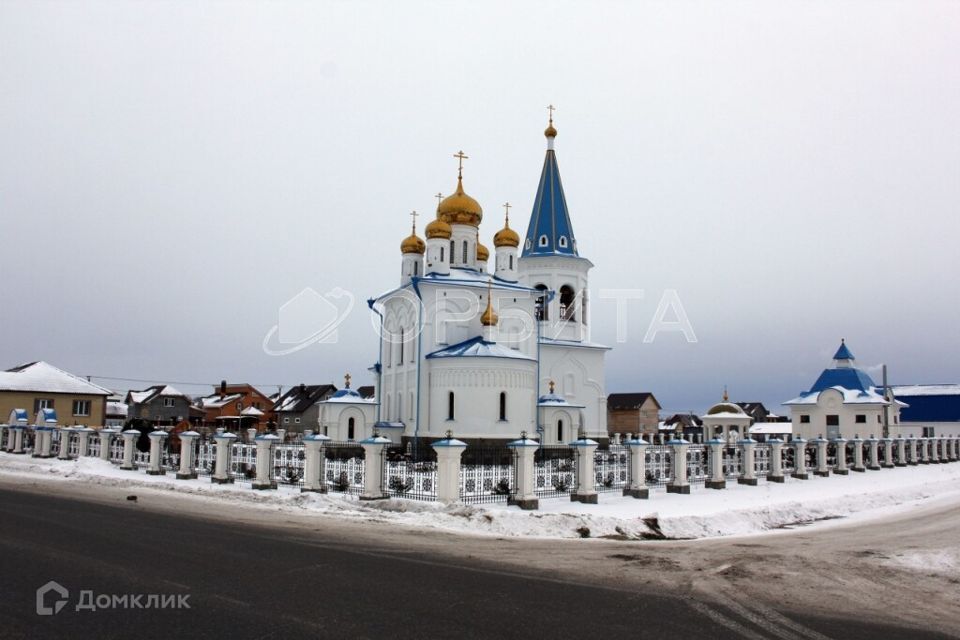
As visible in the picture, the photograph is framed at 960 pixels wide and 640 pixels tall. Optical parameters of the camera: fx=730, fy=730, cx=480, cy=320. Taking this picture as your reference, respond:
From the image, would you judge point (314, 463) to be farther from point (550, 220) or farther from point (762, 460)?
point (550, 220)

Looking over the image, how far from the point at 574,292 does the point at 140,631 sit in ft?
102

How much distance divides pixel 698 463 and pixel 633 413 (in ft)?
157

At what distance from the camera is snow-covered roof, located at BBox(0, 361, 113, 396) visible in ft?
128

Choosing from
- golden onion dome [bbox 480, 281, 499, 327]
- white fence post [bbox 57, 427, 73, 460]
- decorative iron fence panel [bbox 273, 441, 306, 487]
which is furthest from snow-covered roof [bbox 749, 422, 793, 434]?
white fence post [bbox 57, 427, 73, 460]

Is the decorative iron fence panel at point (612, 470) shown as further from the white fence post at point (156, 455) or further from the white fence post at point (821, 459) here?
the white fence post at point (156, 455)

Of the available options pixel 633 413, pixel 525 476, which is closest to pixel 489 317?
pixel 525 476

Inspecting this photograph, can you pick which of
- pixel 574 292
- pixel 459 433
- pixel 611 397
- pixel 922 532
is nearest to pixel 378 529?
pixel 922 532

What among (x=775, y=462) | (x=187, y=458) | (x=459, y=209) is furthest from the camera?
(x=459, y=209)

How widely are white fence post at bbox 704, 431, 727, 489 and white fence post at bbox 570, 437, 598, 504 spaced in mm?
4977

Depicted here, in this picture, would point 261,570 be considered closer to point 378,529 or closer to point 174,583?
point 174,583

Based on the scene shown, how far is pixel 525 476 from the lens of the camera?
586 inches

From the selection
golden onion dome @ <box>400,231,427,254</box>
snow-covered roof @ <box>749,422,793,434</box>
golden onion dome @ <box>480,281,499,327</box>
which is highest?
golden onion dome @ <box>400,231,427,254</box>

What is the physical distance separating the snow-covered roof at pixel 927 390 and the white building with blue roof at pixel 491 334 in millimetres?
27812

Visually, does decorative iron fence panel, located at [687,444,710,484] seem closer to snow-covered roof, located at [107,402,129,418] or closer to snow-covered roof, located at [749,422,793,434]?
snow-covered roof, located at [749,422,793,434]
